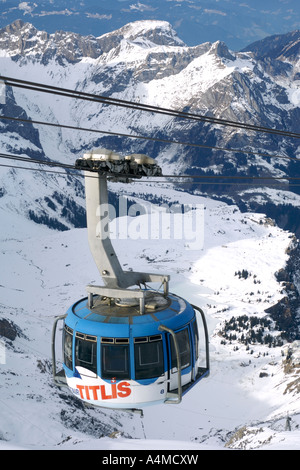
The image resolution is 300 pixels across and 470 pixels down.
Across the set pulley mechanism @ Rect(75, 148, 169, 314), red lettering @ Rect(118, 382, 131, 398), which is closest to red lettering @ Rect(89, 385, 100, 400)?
red lettering @ Rect(118, 382, 131, 398)

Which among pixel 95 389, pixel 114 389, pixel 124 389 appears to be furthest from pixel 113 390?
pixel 95 389

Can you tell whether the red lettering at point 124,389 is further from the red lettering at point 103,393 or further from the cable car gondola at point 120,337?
the red lettering at point 103,393

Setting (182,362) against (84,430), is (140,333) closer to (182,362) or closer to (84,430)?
(182,362)

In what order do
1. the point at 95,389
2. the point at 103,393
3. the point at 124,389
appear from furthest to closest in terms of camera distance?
the point at 95,389 → the point at 103,393 → the point at 124,389

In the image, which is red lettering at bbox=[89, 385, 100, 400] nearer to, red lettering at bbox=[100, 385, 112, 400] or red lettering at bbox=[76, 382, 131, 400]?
red lettering at bbox=[76, 382, 131, 400]

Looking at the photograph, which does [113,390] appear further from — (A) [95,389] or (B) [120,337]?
(B) [120,337]
